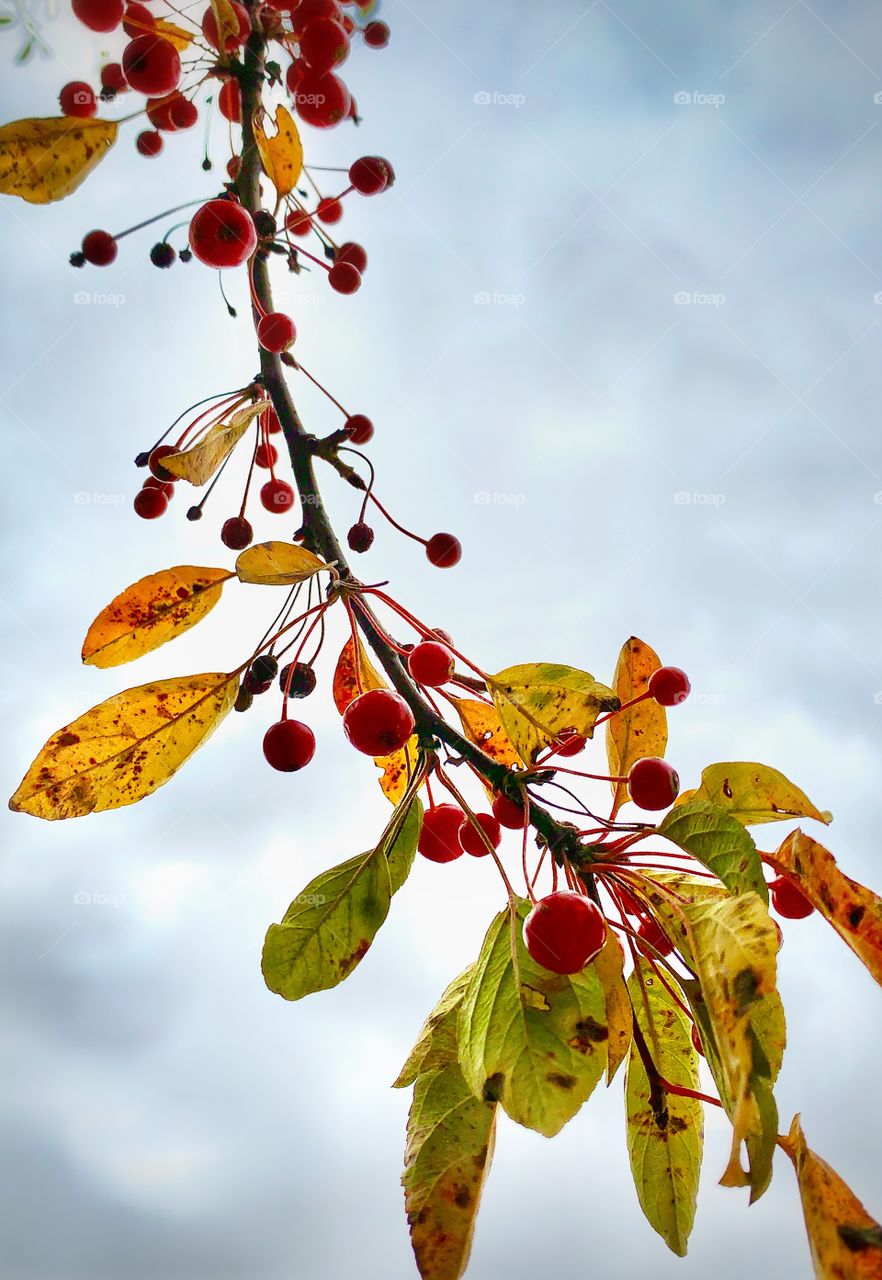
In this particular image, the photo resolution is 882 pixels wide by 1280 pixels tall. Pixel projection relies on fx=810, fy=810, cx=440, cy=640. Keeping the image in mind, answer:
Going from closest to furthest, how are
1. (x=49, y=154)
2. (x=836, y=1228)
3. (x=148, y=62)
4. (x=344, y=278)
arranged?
(x=836, y=1228) → (x=49, y=154) → (x=148, y=62) → (x=344, y=278)

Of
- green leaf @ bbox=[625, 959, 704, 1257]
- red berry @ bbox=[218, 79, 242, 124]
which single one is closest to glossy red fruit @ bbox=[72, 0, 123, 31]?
red berry @ bbox=[218, 79, 242, 124]

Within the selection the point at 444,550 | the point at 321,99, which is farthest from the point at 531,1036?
the point at 321,99

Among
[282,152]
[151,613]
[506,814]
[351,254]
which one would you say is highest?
[351,254]

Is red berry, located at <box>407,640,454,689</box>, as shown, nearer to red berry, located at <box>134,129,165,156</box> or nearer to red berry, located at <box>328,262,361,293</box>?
red berry, located at <box>328,262,361,293</box>

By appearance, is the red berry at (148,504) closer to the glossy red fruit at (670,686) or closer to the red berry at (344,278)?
the red berry at (344,278)

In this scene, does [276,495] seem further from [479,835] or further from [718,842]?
[718,842]

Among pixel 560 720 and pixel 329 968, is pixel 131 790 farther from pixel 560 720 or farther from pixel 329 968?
pixel 560 720

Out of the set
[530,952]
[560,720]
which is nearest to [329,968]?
[530,952]
